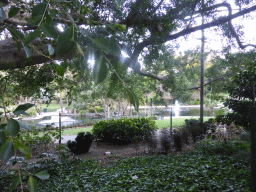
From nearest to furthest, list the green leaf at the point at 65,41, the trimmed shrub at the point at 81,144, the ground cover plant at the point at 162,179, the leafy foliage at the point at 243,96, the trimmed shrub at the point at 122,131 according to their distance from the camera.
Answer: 1. the green leaf at the point at 65,41
2. the ground cover plant at the point at 162,179
3. the leafy foliage at the point at 243,96
4. the trimmed shrub at the point at 81,144
5. the trimmed shrub at the point at 122,131

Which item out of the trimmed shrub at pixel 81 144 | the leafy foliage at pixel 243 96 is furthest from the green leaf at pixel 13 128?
the trimmed shrub at pixel 81 144

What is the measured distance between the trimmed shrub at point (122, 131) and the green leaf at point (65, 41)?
7.67 metres

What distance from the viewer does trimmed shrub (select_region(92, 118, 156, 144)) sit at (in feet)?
26.2

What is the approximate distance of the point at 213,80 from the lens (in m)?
9.32

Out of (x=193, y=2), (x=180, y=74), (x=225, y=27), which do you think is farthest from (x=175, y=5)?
(x=180, y=74)

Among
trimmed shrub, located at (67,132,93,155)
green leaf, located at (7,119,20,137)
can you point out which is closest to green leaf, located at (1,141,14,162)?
green leaf, located at (7,119,20,137)

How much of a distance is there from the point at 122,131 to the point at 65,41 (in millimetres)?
7796

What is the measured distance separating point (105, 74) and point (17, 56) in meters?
3.26

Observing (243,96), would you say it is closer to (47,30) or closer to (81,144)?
(81,144)

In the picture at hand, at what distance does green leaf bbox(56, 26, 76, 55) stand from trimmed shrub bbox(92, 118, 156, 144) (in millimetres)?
7674

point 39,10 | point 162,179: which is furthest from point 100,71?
point 162,179

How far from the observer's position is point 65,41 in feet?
1.28

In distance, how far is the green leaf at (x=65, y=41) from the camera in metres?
0.39

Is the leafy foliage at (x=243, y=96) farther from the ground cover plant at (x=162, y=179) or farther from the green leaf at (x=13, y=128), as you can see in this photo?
the green leaf at (x=13, y=128)
